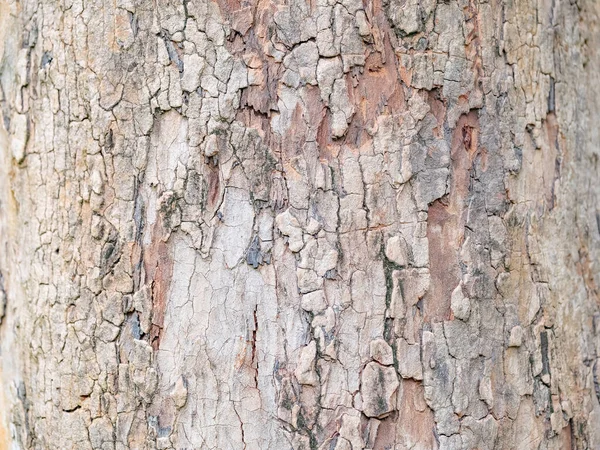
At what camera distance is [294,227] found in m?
1.15

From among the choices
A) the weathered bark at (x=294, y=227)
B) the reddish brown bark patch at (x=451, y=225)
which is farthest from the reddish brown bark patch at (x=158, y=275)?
the reddish brown bark patch at (x=451, y=225)

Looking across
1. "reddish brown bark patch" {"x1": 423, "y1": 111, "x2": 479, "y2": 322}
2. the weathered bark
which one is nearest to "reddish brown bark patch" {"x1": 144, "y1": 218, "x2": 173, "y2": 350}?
the weathered bark

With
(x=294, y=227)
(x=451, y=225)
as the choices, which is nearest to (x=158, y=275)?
(x=294, y=227)

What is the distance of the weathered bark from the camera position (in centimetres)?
115

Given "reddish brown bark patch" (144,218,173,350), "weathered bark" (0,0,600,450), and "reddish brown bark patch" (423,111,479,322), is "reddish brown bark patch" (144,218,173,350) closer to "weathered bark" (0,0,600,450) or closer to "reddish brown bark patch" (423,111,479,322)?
"weathered bark" (0,0,600,450)

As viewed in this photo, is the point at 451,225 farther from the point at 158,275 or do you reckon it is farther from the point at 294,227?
the point at 158,275

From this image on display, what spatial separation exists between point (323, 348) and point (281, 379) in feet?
0.29

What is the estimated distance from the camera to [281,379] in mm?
1156

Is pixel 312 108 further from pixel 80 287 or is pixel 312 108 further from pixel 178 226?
pixel 80 287

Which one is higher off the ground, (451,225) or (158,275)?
(451,225)

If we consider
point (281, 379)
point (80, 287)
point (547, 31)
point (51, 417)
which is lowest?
point (51, 417)

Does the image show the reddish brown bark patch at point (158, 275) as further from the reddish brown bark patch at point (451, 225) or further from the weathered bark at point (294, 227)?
the reddish brown bark patch at point (451, 225)

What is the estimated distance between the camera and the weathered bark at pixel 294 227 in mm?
1152

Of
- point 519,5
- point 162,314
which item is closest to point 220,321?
point 162,314
